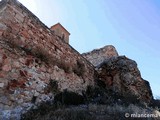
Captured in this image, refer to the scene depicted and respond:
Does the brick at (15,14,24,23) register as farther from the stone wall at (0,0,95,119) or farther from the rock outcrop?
the rock outcrop

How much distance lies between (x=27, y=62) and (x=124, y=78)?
4880 mm

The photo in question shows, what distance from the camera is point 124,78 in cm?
874

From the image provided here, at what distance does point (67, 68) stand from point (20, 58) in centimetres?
207

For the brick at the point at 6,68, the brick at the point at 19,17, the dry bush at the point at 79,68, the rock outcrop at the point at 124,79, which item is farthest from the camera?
the rock outcrop at the point at 124,79

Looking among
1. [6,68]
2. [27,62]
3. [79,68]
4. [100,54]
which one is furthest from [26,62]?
[100,54]

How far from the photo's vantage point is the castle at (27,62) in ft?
15.2

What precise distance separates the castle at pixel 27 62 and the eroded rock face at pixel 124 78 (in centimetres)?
209

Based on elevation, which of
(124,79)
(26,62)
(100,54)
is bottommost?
(26,62)

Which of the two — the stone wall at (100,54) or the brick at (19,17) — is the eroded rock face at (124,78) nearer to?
the brick at (19,17)

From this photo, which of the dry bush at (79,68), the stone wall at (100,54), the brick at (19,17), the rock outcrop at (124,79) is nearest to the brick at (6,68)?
the brick at (19,17)

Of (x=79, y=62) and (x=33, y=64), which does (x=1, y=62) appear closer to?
(x=33, y=64)

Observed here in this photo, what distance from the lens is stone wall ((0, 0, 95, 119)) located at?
4.63 m

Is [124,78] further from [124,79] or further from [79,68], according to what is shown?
[79,68]

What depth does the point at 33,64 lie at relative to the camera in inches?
214
